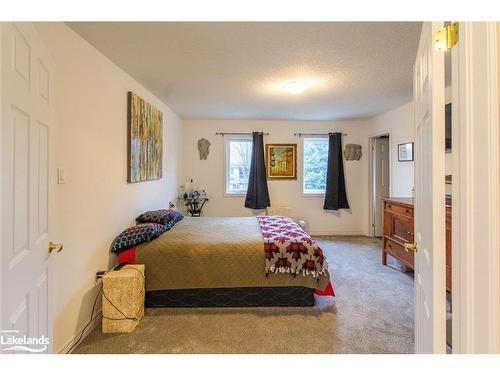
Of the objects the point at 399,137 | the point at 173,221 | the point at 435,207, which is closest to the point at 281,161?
the point at 399,137

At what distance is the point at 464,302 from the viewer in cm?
73

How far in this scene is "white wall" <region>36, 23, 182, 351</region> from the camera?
5.76ft

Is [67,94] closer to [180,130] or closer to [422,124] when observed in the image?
[422,124]

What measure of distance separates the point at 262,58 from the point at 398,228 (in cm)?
256

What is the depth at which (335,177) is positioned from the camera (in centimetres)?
505

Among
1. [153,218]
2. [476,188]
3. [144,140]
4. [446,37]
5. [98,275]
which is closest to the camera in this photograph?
[476,188]

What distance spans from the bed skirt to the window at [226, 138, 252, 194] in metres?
2.89

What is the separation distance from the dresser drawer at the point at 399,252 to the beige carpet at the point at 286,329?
0.30 m

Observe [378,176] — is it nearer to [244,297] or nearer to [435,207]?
[244,297]

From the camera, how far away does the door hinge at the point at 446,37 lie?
0.78 meters

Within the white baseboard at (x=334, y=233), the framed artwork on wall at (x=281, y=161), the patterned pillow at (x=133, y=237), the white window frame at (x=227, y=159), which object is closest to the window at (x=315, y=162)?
the framed artwork on wall at (x=281, y=161)
